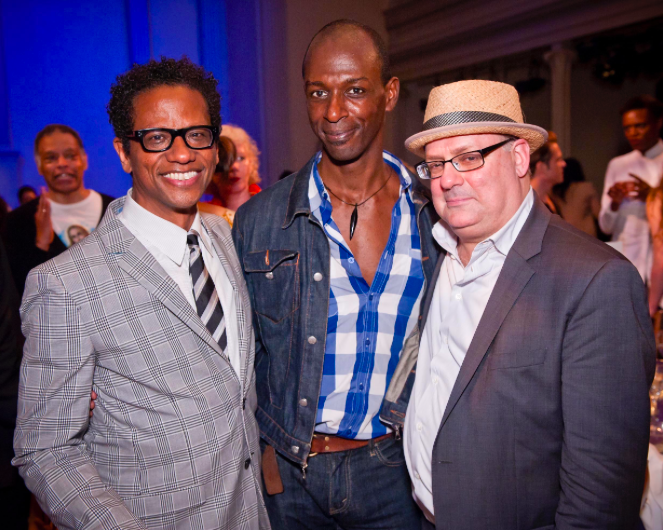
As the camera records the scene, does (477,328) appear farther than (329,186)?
No

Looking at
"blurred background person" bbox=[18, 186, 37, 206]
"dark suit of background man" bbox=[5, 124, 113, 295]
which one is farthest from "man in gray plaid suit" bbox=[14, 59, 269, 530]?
"blurred background person" bbox=[18, 186, 37, 206]

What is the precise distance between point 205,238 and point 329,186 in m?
0.62

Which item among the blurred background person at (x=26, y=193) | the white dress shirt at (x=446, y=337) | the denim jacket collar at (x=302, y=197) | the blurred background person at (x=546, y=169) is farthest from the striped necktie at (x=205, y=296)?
the blurred background person at (x=546, y=169)

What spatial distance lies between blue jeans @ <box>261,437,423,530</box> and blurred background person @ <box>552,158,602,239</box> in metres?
4.21

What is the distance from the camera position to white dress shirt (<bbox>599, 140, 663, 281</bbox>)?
4.82 m

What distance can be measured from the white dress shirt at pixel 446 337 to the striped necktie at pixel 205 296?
25.8 inches

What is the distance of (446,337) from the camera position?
1.60 m

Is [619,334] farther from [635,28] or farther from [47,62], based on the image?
[635,28]

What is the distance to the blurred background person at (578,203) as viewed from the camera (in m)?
5.54

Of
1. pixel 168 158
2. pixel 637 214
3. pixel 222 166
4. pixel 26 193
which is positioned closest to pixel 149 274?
pixel 168 158

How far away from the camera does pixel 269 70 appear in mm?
4699

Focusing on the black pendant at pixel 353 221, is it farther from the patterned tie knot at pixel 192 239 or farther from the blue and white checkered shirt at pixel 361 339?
the patterned tie knot at pixel 192 239

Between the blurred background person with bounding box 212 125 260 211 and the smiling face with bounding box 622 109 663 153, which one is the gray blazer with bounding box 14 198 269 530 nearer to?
the blurred background person with bounding box 212 125 260 211

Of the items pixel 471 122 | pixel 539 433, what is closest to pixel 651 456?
pixel 539 433
